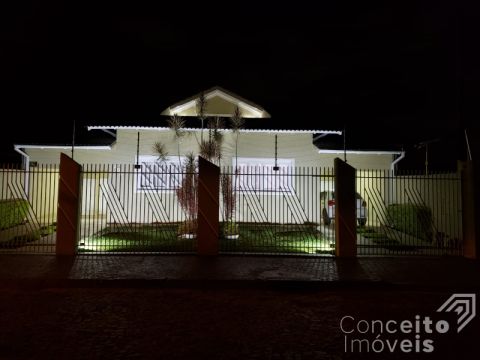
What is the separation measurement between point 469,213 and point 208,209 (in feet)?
21.4

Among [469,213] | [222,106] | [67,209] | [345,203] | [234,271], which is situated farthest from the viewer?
[222,106]

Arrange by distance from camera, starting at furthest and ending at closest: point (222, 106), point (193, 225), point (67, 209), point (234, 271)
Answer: point (222, 106)
point (193, 225)
point (67, 209)
point (234, 271)

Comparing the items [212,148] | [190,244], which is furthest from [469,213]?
→ [190,244]

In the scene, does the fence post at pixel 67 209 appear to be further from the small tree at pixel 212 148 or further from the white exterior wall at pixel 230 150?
the white exterior wall at pixel 230 150

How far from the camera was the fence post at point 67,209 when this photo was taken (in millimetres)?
8906

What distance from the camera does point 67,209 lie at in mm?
8898

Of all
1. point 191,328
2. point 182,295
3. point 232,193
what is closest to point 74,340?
point 191,328

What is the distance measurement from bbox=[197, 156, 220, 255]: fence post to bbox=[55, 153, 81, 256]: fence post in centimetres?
302

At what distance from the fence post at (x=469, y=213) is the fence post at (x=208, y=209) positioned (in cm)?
631

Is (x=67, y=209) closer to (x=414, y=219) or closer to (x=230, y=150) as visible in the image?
(x=230, y=150)

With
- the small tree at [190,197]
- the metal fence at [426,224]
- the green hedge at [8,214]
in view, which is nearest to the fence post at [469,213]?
the metal fence at [426,224]

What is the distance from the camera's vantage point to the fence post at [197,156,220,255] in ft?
29.7

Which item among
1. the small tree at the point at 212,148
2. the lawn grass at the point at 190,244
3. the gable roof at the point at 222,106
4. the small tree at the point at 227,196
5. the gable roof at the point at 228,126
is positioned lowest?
the lawn grass at the point at 190,244

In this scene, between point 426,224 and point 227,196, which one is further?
point 426,224
